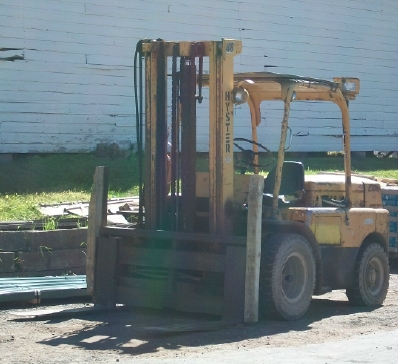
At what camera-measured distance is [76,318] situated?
27.3ft

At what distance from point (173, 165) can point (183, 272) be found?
3.50ft

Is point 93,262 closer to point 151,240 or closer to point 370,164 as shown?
point 151,240

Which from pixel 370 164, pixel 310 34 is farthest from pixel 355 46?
pixel 370 164

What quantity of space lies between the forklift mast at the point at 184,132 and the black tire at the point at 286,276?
0.54 m

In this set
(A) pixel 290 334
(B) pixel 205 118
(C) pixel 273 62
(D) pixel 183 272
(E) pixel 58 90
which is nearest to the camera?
(A) pixel 290 334

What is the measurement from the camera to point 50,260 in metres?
10.4

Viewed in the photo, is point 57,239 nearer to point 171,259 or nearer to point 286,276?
point 171,259

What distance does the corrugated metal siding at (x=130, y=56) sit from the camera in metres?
16.2

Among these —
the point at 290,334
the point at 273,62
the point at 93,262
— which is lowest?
the point at 290,334

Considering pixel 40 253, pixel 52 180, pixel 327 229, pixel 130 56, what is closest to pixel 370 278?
pixel 327 229

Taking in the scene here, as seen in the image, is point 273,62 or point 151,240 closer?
point 151,240

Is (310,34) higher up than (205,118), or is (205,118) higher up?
(310,34)

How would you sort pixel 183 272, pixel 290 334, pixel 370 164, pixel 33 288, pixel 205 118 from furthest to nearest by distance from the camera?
pixel 370 164
pixel 205 118
pixel 33 288
pixel 183 272
pixel 290 334

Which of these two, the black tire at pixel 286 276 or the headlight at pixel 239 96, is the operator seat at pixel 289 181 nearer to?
the black tire at pixel 286 276
